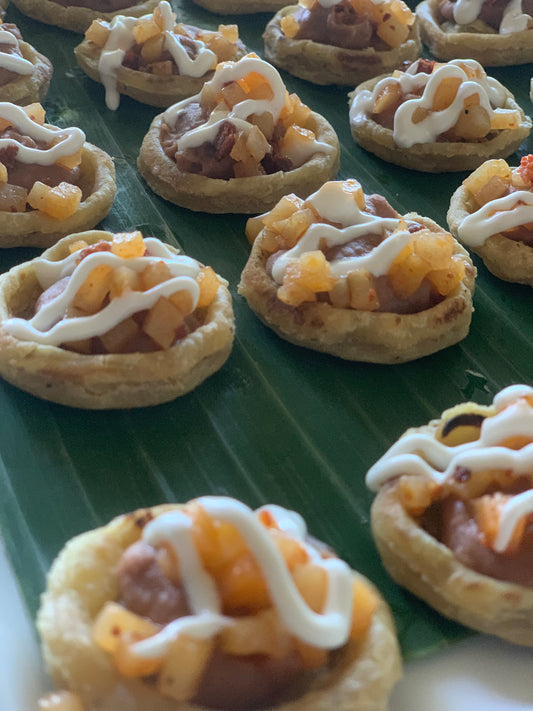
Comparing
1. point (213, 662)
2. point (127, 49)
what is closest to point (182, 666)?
point (213, 662)

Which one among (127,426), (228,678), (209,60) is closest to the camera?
(228,678)

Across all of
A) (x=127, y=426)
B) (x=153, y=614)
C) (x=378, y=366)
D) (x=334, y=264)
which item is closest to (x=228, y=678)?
(x=153, y=614)

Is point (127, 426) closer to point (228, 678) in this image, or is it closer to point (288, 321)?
point (288, 321)

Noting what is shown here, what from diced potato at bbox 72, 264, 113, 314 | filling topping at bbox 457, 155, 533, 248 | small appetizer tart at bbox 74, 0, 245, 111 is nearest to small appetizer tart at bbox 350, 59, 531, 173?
filling topping at bbox 457, 155, 533, 248

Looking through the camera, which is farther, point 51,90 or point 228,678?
point 51,90

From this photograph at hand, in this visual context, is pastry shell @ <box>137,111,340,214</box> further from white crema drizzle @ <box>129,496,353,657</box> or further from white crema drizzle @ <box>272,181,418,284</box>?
white crema drizzle @ <box>129,496,353,657</box>

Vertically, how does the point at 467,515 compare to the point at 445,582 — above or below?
above

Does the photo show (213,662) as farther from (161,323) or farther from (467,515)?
(161,323)
